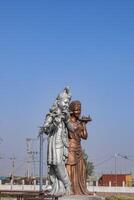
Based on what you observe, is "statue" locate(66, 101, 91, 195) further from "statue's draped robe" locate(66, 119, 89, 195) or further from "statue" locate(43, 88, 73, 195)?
"statue" locate(43, 88, 73, 195)

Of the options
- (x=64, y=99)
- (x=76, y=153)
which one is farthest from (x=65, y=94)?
→ (x=76, y=153)

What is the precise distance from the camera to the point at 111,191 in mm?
37844

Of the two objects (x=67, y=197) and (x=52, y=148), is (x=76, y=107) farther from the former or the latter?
(x=67, y=197)

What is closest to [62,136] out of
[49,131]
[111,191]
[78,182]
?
[49,131]

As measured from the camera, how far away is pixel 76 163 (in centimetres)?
1307

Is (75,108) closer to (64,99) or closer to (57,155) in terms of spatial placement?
(64,99)

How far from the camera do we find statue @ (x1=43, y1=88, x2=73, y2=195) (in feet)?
41.0

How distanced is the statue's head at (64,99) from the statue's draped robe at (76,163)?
0.73 metres

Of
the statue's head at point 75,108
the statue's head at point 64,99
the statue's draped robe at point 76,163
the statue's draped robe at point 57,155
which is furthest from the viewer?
the statue's head at point 75,108

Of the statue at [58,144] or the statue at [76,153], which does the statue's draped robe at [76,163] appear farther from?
the statue at [58,144]

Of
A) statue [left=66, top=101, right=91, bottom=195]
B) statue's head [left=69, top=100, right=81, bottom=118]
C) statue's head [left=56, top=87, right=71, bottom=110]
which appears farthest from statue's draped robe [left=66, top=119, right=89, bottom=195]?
statue's head [left=56, top=87, right=71, bottom=110]

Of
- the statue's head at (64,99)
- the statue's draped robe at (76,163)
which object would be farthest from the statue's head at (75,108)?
the statue's head at (64,99)

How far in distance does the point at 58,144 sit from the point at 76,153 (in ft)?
2.35

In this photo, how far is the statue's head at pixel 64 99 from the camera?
12.7 metres
